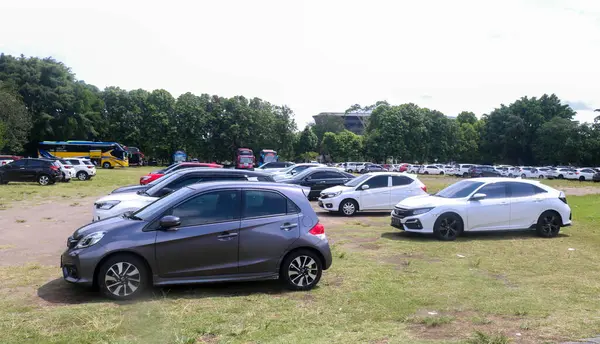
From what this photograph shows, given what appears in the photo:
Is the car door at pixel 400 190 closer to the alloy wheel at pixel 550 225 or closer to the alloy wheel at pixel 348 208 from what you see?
the alloy wheel at pixel 348 208

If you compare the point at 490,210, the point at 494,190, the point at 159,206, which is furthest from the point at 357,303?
the point at 494,190

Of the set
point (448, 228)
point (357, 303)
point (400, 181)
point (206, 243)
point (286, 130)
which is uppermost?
point (286, 130)

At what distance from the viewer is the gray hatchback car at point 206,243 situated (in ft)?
22.3

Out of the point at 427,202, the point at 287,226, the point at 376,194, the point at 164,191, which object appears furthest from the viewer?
the point at 376,194

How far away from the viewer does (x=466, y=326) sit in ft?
19.6

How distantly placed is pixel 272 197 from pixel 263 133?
67.8 m

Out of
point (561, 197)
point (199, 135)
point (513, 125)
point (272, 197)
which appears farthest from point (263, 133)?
point (272, 197)

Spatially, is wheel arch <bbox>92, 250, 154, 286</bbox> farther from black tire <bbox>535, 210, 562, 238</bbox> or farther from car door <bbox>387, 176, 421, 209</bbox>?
car door <bbox>387, 176, 421, 209</bbox>

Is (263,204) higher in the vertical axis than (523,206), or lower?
higher

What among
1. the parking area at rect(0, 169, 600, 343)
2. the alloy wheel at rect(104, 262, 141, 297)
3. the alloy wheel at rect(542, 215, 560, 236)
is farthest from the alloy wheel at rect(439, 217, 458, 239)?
the alloy wheel at rect(104, 262, 141, 297)

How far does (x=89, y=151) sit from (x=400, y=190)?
164 ft

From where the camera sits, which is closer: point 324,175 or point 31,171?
point 324,175

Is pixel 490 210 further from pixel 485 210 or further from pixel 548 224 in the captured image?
pixel 548 224

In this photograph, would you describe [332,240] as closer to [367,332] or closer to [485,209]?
[485,209]
